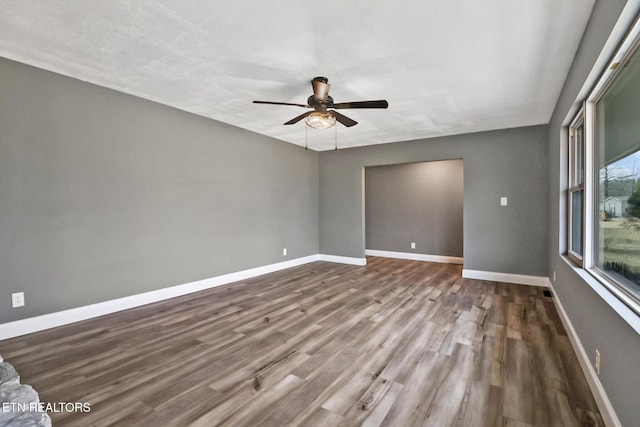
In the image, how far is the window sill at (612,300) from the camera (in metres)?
1.34

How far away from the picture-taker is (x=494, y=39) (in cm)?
226

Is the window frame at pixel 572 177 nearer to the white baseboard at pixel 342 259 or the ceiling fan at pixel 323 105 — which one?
the ceiling fan at pixel 323 105

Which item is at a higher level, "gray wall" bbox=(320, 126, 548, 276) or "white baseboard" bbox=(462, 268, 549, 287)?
"gray wall" bbox=(320, 126, 548, 276)

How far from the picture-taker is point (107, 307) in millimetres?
3291

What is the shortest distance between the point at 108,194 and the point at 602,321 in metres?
4.40

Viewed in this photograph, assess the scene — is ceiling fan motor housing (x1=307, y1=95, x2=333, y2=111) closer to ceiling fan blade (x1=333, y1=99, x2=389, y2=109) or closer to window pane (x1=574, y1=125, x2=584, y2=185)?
ceiling fan blade (x1=333, y1=99, x2=389, y2=109)

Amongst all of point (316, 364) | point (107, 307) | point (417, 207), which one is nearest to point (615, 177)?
point (316, 364)

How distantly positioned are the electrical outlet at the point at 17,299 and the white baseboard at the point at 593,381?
442 cm

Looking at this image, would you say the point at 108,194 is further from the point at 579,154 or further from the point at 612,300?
the point at 579,154

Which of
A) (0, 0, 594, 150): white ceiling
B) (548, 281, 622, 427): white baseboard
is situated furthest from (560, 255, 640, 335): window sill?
(0, 0, 594, 150): white ceiling

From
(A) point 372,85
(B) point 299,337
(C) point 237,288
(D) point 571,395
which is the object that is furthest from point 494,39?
(C) point 237,288

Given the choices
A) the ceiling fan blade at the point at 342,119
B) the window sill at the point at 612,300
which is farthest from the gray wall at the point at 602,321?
the ceiling fan blade at the point at 342,119

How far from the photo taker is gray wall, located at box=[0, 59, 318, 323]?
273cm

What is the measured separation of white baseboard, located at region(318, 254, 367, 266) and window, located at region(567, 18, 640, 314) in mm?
3822
